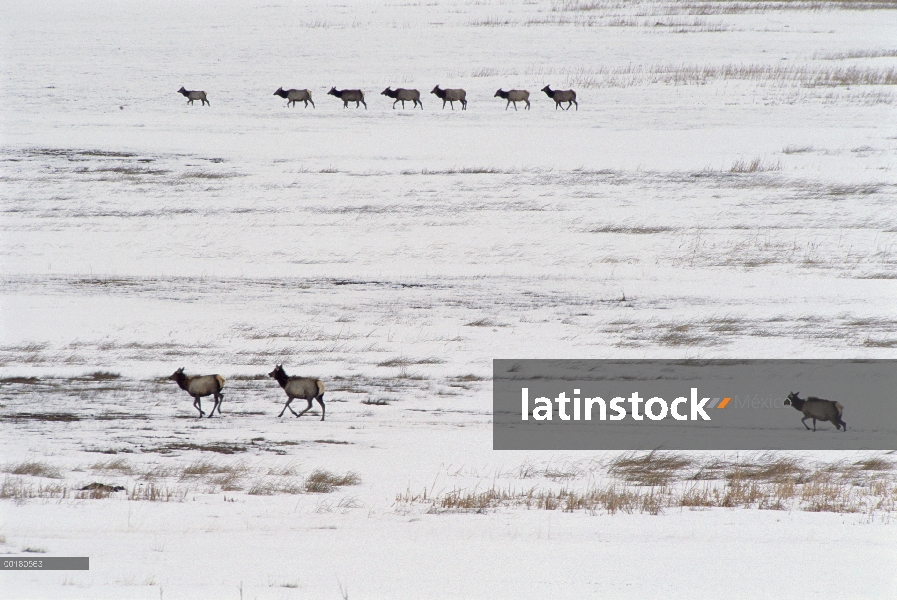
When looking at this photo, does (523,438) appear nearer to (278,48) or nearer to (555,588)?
(555,588)

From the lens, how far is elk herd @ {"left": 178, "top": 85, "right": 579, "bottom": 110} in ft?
103

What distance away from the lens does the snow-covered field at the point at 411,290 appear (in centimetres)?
733

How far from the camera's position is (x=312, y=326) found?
48.7 feet

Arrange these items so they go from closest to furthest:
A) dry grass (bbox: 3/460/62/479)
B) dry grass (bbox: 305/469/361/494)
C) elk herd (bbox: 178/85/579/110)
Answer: dry grass (bbox: 305/469/361/494) → dry grass (bbox: 3/460/62/479) → elk herd (bbox: 178/85/579/110)

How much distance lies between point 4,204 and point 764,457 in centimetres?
1887

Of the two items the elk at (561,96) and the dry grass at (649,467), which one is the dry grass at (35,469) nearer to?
the dry grass at (649,467)

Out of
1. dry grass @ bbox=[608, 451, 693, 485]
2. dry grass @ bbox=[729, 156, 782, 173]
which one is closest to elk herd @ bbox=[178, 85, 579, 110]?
dry grass @ bbox=[729, 156, 782, 173]

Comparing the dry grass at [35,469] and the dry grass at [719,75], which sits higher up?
the dry grass at [719,75]

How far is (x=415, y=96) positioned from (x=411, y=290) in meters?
16.9

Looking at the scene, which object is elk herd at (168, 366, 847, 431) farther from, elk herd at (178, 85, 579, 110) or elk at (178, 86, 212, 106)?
elk at (178, 86, 212, 106)

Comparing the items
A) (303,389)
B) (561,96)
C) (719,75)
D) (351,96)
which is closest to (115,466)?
(303,389)

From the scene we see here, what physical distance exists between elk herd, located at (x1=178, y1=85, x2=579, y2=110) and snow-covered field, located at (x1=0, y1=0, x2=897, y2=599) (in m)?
0.56

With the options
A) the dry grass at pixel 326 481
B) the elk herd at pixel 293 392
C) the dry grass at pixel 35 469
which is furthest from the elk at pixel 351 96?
the dry grass at pixel 326 481

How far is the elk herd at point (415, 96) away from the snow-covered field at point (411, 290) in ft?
1.83
